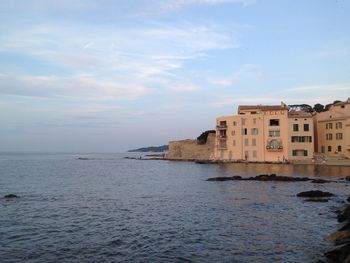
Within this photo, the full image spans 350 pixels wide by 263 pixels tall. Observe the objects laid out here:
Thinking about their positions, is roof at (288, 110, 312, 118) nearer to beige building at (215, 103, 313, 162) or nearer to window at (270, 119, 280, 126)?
beige building at (215, 103, 313, 162)

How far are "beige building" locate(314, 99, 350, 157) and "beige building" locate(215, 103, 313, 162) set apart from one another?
190 inches

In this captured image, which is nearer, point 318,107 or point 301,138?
point 301,138

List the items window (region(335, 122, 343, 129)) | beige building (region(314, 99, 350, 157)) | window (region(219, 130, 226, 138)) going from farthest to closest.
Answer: window (region(219, 130, 226, 138))
window (region(335, 122, 343, 129))
beige building (region(314, 99, 350, 157))

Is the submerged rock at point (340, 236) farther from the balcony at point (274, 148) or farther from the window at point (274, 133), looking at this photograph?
the window at point (274, 133)

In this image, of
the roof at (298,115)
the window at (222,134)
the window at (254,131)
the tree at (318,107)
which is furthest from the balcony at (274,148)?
the tree at (318,107)

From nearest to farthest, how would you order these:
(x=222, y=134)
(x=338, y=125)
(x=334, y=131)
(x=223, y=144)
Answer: (x=338, y=125), (x=334, y=131), (x=222, y=134), (x=223, y=144)

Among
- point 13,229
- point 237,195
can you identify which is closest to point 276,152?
point 237,195

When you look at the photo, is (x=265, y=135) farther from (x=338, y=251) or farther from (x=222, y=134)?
(x=338, y=251)

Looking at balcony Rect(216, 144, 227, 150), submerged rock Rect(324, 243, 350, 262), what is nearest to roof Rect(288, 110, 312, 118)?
balcony Rect(216, 144, 227, 150)

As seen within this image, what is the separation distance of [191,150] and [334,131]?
44.6 m

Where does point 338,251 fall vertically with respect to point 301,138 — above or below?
below

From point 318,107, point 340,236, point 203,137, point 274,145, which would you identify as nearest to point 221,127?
→ point 274,145

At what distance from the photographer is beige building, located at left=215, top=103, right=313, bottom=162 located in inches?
3029

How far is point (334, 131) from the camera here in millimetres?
76312
